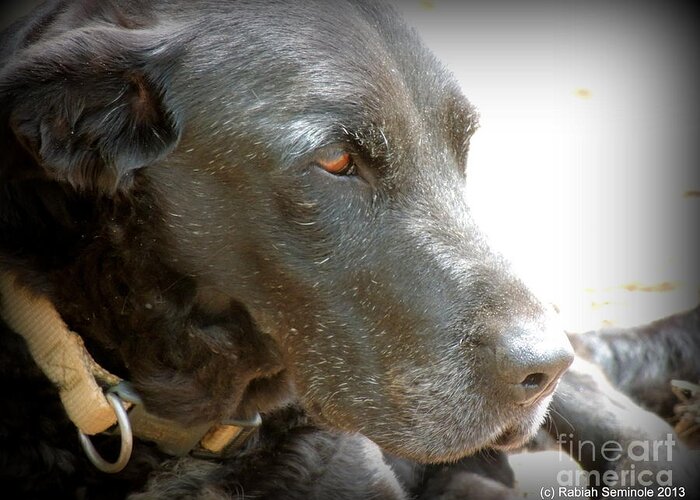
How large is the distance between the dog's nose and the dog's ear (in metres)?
1.13

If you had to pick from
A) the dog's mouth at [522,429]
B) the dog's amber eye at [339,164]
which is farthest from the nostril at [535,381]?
the dog's amber eye at [339,164]

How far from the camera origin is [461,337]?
2547 mm

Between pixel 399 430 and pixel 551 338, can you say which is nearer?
pixel 551 338

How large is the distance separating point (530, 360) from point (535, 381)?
11 cm

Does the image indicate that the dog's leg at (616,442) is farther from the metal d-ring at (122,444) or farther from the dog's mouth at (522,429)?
the metal d-ring at (122,444)

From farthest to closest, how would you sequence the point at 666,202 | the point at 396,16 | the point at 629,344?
the point at 666,202, the point at 629,344, the point at 396,16

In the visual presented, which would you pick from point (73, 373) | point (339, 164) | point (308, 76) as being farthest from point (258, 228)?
point (73, 373)

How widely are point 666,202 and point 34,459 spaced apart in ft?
→ 15.8

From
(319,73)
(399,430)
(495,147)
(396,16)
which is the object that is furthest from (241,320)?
(495,147)

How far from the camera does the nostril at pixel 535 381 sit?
249 centimetres

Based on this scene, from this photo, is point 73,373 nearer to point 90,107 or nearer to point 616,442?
point 90,107

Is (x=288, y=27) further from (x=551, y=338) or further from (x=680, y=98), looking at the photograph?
(x=680, y=98)

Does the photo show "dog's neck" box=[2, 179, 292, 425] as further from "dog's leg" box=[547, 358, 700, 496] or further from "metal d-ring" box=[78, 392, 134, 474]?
"dog's leg" box=[547, 358, 700, 496]

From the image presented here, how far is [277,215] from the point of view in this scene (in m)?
2.65
